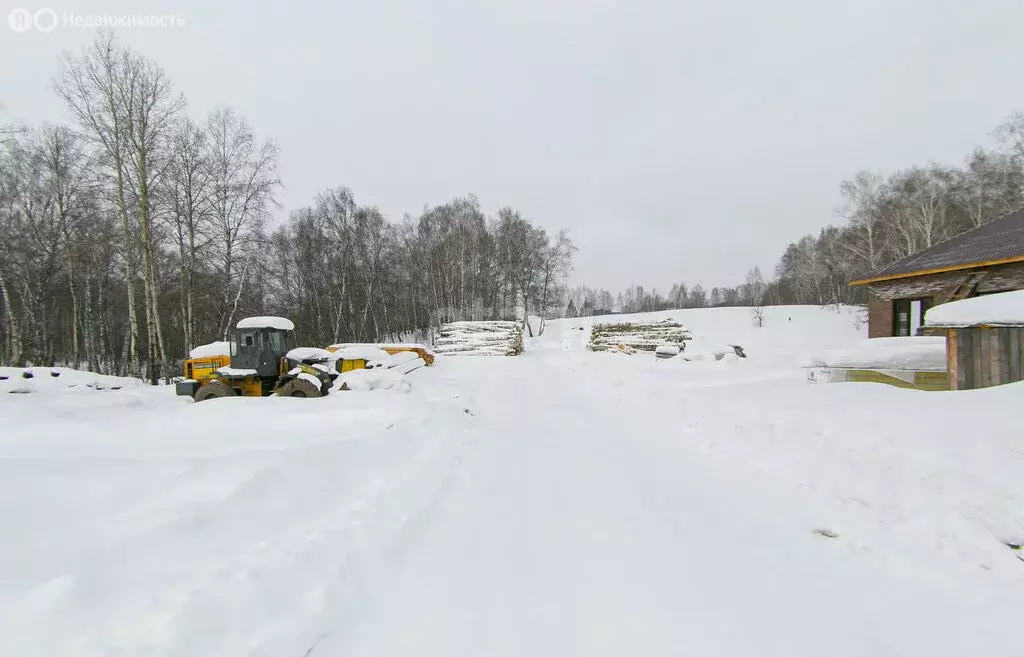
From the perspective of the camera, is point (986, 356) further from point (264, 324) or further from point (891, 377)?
point (264, 324)

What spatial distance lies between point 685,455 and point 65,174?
96.9 ft

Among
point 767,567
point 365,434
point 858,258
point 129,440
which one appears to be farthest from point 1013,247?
point 858,258

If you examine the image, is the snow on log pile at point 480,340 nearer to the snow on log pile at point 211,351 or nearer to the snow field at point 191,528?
the snow on log pile at point 211,351

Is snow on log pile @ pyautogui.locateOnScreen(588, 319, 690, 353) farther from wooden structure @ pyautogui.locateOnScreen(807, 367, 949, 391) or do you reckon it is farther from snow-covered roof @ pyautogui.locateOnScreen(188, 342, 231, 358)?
snow-covered roof @ pyautogui.locateOnScreen(188, 342, 231, 358)

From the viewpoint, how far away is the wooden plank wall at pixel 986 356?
5098mm

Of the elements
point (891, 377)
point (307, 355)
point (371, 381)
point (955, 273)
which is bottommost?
point (371, 381)

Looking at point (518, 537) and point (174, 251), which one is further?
point (174, 251)

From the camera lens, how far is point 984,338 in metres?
5.40

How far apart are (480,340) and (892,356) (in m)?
20.4

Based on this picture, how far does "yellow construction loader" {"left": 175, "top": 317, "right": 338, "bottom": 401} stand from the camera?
34.3 feet

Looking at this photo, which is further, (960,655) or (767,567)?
(767,567)

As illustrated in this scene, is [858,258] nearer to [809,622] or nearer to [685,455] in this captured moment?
[685,455]

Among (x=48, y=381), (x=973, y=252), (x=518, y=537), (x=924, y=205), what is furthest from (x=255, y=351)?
(x=924, y=205)

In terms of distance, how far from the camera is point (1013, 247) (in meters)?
10.1
